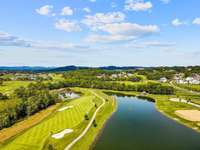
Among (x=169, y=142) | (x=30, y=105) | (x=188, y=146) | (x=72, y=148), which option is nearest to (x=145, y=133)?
(x=169, y=142)

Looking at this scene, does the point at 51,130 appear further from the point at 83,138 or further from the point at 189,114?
the point at 189,114

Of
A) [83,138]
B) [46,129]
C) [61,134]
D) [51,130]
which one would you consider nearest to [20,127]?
[46,129]

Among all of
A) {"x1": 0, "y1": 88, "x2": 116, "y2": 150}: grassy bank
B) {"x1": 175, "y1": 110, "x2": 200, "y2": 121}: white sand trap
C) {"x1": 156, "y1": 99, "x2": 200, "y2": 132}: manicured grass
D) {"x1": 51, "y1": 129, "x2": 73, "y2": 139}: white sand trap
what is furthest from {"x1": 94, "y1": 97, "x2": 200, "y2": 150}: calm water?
{"x1": 51, "y1": 129, "x2": 73, "y2": 139}: white sand trap

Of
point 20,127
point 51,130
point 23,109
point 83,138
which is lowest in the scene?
point 20,127

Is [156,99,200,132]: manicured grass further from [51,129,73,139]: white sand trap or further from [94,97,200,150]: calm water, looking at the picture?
[51,129,73,139]: white sand trap

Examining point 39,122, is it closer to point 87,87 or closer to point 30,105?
point 30,105

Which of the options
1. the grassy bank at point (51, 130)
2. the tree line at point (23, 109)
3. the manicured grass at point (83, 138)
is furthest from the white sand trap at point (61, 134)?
the tree line at point (23, 109)

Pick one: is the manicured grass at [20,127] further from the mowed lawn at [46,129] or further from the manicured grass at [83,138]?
the manicured grass at [83,138]
